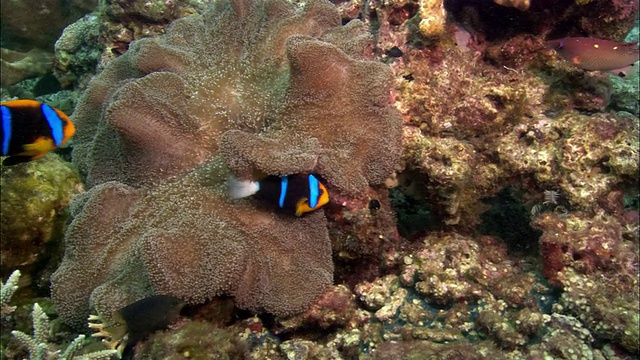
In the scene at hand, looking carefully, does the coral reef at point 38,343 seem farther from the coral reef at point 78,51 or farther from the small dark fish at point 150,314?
the coral reef at point 78,51

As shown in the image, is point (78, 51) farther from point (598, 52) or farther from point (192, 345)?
point (598, 52)

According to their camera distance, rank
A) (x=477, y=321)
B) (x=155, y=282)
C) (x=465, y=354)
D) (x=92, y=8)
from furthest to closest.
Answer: (x=92, y=8) → (x=477, y=321) → (x=465, y=354) → (x=155, y=282)

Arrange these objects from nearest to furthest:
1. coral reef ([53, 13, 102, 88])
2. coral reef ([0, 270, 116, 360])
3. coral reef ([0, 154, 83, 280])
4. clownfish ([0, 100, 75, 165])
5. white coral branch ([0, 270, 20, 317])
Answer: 1. clownfish ([0, 100, 75, 165])
2. coral reef ([0, 270, 116, 360])
3. white coral branch ([0, 270, 20, 317])
4. coral reef ([0, 154, 83, 280])
5. coral reef ([53, 13, 102, 88])

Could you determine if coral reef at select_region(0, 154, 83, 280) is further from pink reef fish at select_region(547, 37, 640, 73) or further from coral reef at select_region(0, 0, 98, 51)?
coral reef at select_region(0, 0, 98, 51)

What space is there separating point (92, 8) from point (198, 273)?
6.25 metres

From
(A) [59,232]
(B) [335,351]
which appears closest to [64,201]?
(A) [59,232]

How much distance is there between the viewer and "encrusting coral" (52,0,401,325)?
2330 mm

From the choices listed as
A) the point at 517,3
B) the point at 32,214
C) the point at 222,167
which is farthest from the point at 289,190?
the point at 517,3

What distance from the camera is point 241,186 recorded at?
2424 millimetres

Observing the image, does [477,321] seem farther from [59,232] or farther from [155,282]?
[59,232]

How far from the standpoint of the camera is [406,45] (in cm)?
349

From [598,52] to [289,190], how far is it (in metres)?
2.81

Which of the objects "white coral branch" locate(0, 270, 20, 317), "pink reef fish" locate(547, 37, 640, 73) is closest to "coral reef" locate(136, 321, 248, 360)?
"white coral branch" locate(0, 270, 20, 317)

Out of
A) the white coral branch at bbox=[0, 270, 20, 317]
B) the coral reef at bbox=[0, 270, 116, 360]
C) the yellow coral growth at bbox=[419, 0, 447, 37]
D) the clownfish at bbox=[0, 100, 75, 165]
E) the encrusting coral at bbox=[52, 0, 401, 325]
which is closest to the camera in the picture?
the clownfish at bbox=[0, 100, 75, 165]
